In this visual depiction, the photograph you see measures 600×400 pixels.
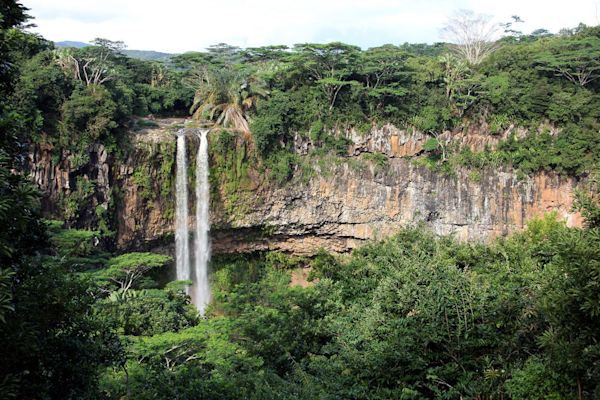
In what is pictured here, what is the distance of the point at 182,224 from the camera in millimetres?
20906

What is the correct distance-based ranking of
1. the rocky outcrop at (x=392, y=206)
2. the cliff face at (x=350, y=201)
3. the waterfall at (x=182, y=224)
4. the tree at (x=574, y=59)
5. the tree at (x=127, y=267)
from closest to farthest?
the tree at (x=127, y=267) < the cliff face at (x=350, y=201) < the waterfall at (x=182, y=224) < the rocky outcrop at (x=392, y=206) < the tree at (x=574, y=59)

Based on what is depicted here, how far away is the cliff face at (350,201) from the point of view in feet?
66.3

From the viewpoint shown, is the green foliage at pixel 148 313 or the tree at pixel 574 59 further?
the tree at pixel 574 59

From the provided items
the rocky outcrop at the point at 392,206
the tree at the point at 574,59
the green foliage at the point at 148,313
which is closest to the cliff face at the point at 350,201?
the rocky outcrop at the point at 392,206

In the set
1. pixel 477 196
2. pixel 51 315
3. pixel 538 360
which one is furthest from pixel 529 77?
pixel 51 315

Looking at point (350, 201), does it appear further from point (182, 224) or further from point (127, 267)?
point (127, 267)

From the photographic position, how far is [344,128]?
73.5ft

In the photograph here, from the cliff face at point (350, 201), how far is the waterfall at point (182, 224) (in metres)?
0.30

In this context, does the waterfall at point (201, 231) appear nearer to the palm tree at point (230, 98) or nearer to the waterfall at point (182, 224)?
Answer: the waterfall at point (182, 224)

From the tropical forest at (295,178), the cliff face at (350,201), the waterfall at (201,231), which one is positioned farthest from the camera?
the waterfall at (201,231)

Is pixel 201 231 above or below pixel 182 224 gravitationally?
below

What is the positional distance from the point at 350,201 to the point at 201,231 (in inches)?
250

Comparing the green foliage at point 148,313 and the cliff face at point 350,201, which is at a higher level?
the cliff face at point 350,201

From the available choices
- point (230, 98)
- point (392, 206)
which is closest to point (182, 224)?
point (230, 98)
